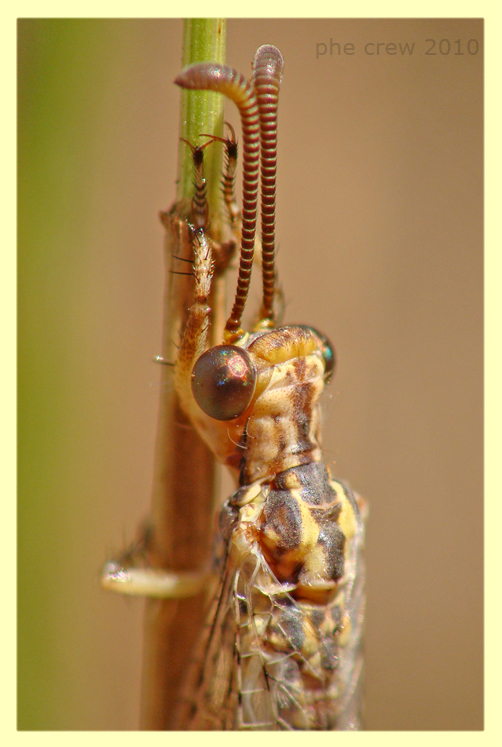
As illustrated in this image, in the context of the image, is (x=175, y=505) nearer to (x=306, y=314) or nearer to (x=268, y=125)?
(x=268, y=125)

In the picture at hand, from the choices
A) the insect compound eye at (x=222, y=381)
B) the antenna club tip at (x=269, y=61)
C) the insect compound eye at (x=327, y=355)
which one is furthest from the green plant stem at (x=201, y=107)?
the insect compound eye at (x=327, y=355)

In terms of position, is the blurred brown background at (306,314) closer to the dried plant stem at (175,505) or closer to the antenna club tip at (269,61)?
the antenna club tip at (269,61)

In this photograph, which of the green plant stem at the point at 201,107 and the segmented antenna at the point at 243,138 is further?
the green plant stem at the point at 201,107

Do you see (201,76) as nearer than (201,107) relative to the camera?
Yes

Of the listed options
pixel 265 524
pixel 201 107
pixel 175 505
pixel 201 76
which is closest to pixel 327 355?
pixel 265 524

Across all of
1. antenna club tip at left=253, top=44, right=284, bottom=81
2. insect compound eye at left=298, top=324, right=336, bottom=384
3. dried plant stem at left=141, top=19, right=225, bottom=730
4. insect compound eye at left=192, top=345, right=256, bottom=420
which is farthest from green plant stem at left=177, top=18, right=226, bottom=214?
insect compound eye at left=298, top=324, right=336, bottom=384

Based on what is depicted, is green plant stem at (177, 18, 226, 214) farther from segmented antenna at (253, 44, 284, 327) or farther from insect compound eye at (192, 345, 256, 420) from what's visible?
insect compound eye at (192, 345, 256, 420)

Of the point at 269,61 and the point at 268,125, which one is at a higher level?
the point at 269,61
